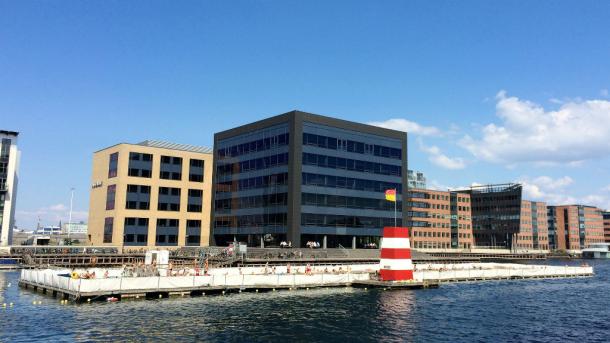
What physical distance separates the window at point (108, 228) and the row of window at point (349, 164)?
5311 cm

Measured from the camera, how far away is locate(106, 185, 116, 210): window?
129125 mm

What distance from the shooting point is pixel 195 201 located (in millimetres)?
140875

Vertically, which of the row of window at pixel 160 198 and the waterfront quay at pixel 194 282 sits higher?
the row of window at pixel 160 198

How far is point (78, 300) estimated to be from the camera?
5312 centimetres

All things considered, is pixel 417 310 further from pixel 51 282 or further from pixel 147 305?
pixel 51 282

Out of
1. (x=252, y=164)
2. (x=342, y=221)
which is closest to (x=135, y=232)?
(x=252, y=164)

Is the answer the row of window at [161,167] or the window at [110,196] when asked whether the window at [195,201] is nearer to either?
the row of window at [161,167]

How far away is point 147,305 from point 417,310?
92.4 feet

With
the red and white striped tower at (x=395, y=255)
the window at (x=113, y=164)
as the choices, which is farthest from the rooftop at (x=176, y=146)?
the red and white striped tower at (x=395, y=255)

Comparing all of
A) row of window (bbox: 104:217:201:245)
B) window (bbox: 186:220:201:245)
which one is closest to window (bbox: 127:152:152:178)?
row of window (bbox: 104:217:201:245)

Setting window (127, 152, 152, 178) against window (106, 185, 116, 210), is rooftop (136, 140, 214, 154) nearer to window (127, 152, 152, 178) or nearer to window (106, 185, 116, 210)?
window (127, 152, 152, 178)

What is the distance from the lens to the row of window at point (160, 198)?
129000 mm

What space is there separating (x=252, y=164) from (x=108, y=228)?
40600 millimetres

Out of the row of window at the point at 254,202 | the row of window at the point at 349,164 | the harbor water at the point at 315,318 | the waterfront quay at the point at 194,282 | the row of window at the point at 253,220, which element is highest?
the row of window at the point at 349,164
